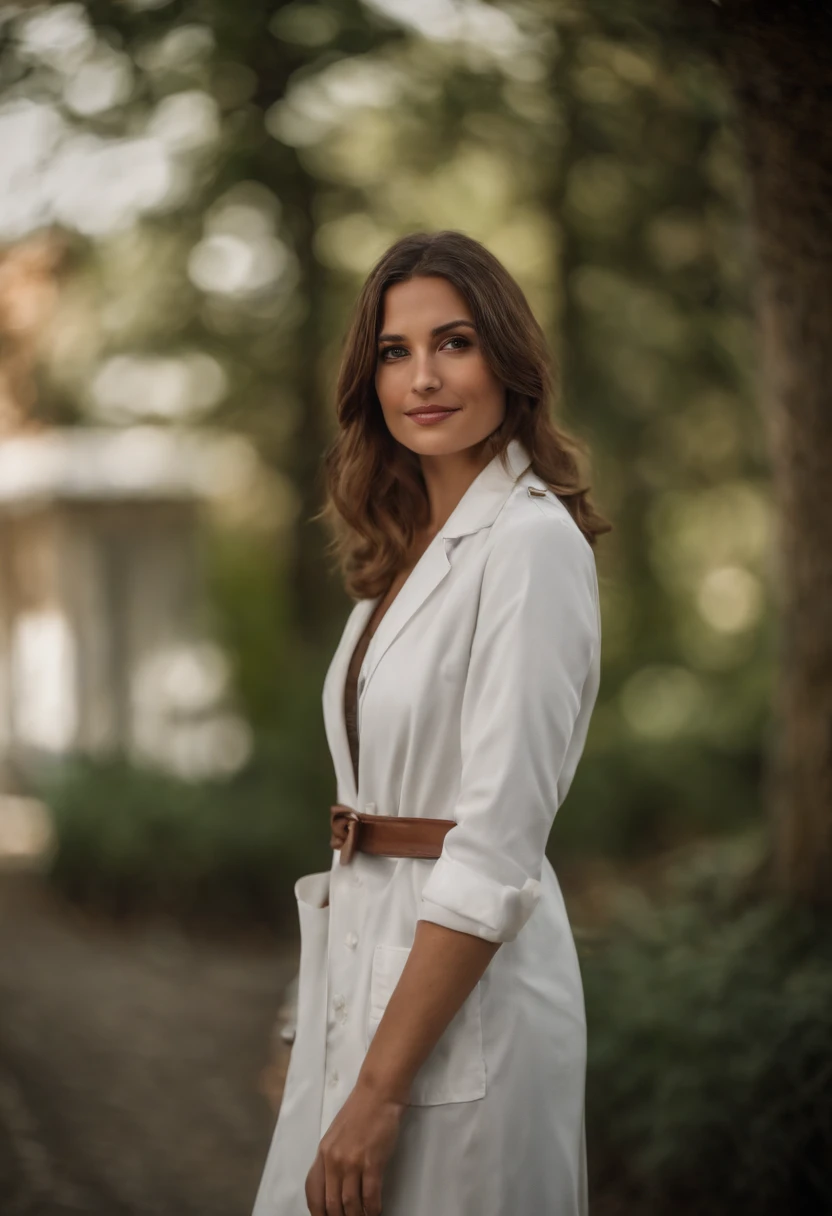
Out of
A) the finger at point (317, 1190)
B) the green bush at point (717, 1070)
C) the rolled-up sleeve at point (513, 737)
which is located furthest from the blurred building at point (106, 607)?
the rolled-up sleeve at point (513, 737)

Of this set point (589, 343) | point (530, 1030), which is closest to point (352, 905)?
point (530, 1030)

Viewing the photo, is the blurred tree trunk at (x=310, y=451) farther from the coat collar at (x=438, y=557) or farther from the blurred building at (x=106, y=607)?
the coat collar at (x=438, y=557)

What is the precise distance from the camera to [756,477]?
9.48 metres

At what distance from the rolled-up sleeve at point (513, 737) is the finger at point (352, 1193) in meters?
0.35

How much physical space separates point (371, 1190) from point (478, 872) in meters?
0.44

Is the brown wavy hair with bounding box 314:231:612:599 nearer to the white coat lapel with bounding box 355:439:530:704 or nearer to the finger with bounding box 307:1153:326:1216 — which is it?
the white coat lapel with bounding box 355:439:530:704

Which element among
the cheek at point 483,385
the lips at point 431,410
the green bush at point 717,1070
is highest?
the cheek at point 483,385

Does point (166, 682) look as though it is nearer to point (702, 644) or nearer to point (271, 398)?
point (271, 398)

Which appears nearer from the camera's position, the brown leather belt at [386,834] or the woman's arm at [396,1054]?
the woman's arm at [396,1054]

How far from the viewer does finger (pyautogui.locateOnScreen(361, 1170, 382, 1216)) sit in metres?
1.53

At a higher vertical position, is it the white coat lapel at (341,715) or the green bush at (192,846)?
the white coat lapel at (341,715)

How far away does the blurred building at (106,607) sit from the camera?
9.31 metres

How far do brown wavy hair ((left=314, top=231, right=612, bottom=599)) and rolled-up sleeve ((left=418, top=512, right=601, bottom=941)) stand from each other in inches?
12.2

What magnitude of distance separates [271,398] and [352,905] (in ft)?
26.1
